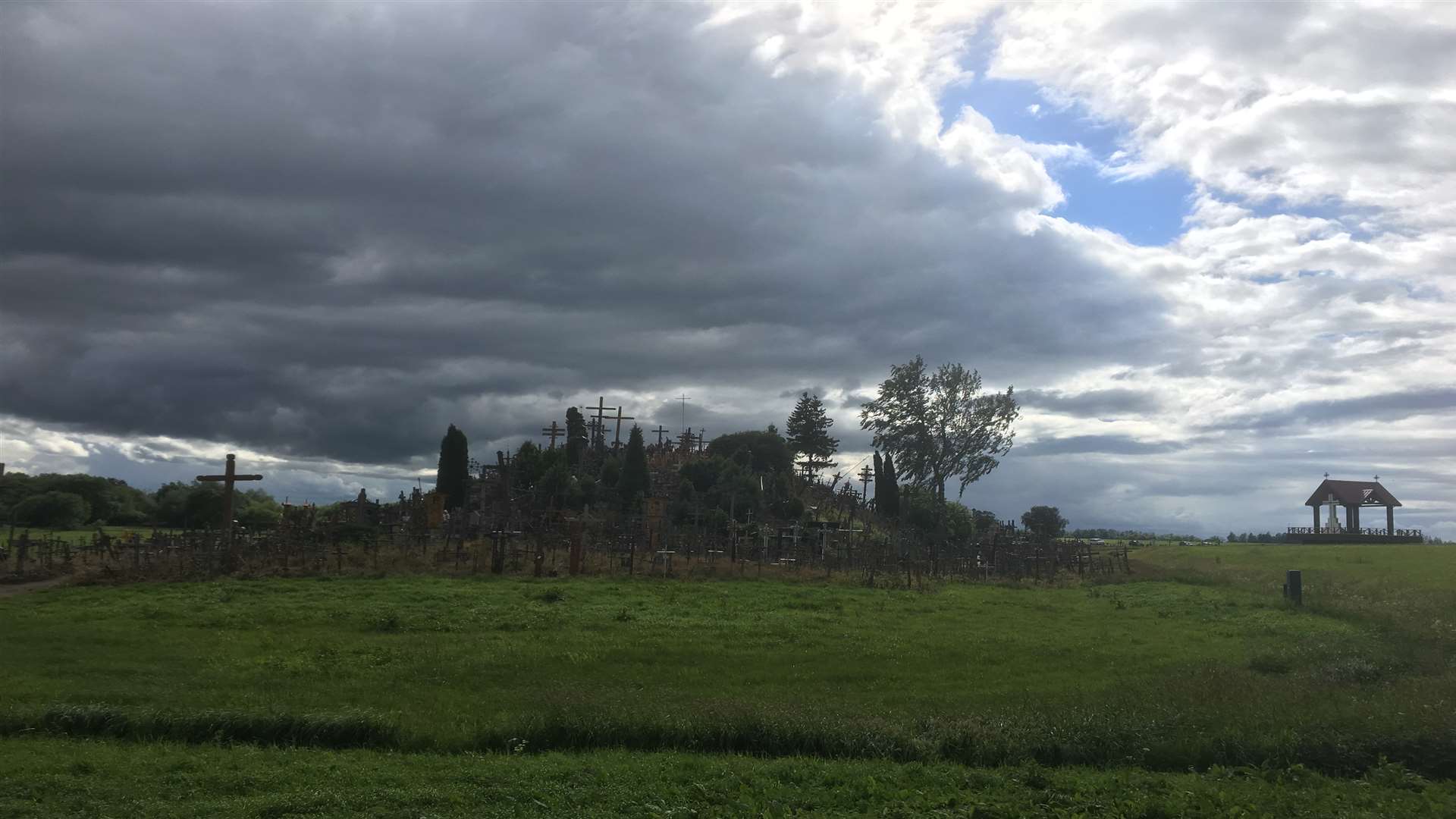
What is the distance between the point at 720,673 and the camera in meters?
20.5

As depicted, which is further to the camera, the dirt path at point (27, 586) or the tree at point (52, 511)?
the tree at point (52, 511)

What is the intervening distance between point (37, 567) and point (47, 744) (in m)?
25.3

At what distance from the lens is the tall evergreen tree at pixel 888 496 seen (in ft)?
225

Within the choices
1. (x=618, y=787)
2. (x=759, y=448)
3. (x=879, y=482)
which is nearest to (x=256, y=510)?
(x=759, y=448)

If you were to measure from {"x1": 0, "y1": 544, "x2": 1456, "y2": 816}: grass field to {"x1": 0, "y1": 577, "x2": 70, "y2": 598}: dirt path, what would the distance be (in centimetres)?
133

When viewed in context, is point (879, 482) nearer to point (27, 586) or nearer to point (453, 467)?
point (453, 467)

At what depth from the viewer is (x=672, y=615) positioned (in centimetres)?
2795

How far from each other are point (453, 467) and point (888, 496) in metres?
29.4

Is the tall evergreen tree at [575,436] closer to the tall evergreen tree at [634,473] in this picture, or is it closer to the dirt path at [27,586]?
the tall evergreen tree at [634,473]

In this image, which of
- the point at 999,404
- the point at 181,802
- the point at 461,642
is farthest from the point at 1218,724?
the point at 999,404

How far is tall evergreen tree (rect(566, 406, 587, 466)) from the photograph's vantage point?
218 ft

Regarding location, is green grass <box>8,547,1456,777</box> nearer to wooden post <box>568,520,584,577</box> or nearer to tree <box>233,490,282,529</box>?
wooden post <box>568,520,584,577</box>

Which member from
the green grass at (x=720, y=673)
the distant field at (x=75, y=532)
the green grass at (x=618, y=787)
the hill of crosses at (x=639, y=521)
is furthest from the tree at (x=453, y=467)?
the green grass at (x=618, y=787)

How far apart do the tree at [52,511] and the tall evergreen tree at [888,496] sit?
48543 millimetres
